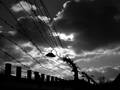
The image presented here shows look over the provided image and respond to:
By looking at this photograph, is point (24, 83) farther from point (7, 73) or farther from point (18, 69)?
point (7, 73)

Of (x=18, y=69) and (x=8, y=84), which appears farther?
(x=18, y=69)

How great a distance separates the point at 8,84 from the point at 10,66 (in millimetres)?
1027

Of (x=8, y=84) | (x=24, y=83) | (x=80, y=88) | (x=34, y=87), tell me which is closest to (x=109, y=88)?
(x=80, y=88)

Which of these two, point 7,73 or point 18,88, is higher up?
point 7,73

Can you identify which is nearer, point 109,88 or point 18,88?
point 18,88

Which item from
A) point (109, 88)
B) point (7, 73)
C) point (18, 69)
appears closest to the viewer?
point (7, 73)

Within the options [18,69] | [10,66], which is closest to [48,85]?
[18,69]

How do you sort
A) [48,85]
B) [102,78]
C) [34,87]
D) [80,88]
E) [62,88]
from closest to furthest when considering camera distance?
[34,87]
[48,85]
[62,88]
[80,88]
[102,78]

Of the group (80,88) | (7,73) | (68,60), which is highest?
(68,60)

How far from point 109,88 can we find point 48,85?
434 inches

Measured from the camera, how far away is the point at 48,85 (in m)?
15.7

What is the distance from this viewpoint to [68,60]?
31562 mm

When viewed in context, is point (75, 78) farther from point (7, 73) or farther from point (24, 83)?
point (7, 73)

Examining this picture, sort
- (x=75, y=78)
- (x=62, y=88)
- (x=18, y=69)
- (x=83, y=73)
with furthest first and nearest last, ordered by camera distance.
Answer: (x=83, y=73) < (x=75, y=78) < (x=62, y=88) < (x=18, y=69)
